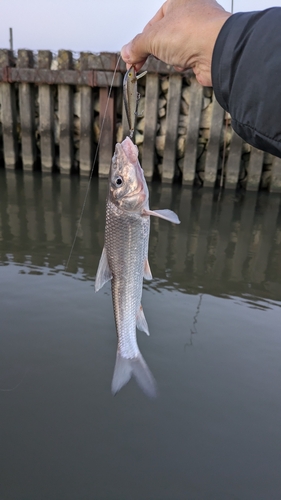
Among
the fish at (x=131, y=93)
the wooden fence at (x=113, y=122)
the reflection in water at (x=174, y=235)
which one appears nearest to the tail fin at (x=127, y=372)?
the fish at (x=131, y=93)

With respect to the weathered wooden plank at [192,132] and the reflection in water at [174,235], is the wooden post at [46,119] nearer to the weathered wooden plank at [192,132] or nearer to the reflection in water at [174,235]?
the reflection in water at [174,235]

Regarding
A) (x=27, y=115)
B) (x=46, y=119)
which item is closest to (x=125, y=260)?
(x=46, y=119)

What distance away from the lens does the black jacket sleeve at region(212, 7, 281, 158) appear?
4.50 ft

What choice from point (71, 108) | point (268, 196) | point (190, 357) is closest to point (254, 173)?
point (268, 196)

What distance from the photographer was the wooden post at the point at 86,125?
1024 centimetres

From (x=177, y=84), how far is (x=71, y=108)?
278 cm

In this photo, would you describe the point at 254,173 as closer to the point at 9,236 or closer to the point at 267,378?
the point at 9,236

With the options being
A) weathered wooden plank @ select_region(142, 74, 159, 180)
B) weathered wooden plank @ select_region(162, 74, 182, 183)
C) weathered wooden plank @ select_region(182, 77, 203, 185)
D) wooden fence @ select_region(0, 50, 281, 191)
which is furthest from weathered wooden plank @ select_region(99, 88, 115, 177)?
weathered wooden plank @ select_region(182, 77, 203, 185)

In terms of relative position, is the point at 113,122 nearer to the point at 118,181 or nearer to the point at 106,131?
the point at 106,131

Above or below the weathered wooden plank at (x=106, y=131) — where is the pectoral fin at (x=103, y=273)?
below

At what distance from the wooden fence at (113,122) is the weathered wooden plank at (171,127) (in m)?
0.02

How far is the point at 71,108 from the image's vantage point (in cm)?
1065

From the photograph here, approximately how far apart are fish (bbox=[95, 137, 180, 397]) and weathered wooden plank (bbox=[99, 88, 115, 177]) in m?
8.00

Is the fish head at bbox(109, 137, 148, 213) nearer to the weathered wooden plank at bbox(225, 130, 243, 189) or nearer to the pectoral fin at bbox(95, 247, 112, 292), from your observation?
the pectoral fin at bbox(95, 247, 112, 292)
